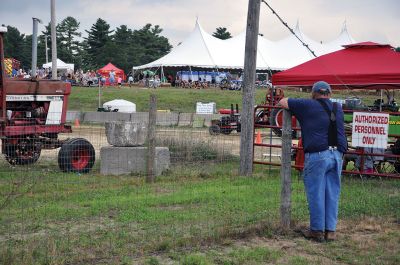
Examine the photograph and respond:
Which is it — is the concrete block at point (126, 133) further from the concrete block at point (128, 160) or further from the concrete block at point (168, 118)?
the concrete block at point (168, 118)

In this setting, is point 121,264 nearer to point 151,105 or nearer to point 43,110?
point 151,105

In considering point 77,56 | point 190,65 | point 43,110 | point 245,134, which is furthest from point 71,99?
point 77,56

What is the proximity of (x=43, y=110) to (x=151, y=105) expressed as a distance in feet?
12.4

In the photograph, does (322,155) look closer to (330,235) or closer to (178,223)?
(330,235)

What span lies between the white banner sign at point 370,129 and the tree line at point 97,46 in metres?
74.7

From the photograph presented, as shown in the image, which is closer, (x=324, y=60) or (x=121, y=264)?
(x=121, y=264)

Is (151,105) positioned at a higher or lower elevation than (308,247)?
higher

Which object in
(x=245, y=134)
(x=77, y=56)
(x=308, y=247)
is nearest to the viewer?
(x=308, y=247)

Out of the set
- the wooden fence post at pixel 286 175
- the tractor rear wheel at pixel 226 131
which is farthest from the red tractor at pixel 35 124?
the tractor rear wheel at pixel 226 131

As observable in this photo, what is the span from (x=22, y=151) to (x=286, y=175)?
8008mm

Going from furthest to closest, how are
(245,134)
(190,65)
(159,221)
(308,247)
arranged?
(190,65)
(245,134)
(159,221)
(308,247)

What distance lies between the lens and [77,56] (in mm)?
89562

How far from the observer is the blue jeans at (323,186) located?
692 cm

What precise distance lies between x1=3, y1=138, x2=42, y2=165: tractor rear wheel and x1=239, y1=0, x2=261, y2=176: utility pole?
15.6 feet
